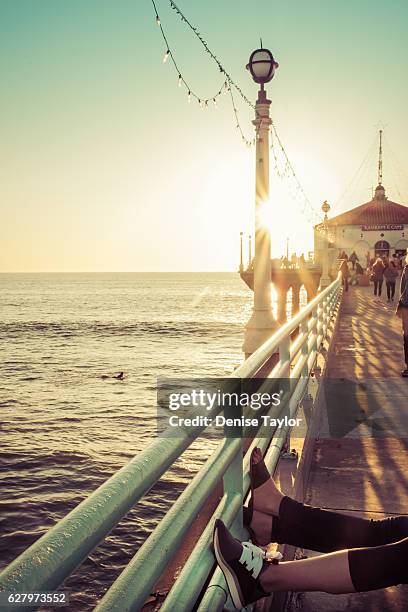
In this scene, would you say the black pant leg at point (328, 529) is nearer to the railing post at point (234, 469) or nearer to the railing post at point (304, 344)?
the railing post at point (234, 469)

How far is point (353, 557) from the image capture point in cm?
233

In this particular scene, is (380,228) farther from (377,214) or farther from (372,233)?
(377,214)

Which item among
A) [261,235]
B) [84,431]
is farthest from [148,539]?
[84,431]

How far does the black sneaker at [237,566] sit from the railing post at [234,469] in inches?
11.1

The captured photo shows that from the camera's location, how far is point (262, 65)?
9469 mm

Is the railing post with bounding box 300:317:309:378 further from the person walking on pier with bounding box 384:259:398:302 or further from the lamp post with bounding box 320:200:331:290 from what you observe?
the lamp post with bounding box 320:200:331:290

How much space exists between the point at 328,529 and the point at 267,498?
31 cm

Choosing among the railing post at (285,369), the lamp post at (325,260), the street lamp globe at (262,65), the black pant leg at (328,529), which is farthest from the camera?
the lamp post at (325,260)

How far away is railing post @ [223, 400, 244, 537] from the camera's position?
7.69ft

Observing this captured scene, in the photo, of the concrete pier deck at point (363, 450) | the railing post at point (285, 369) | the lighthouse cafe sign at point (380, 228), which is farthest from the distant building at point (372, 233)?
the railing post at point (285, 369)

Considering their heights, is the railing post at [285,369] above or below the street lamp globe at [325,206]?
below

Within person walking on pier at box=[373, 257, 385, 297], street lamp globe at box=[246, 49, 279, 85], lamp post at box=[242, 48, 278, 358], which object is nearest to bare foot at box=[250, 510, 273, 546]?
lamp post at box=[242, 48, 278, 358]

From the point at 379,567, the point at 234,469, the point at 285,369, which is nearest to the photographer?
the point at 379,567

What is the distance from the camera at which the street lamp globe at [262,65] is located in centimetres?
948
